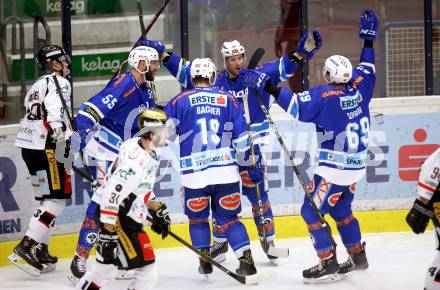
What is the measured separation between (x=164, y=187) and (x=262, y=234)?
1021 mm

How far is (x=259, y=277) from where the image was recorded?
748 centimetres

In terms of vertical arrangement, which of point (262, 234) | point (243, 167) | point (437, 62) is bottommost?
point (262, 234)

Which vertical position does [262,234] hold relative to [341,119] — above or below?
below

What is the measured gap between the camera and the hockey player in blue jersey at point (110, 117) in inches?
293

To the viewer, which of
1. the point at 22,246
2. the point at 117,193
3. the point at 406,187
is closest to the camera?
the point at 117,193

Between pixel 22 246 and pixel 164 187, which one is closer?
pixel 22 246

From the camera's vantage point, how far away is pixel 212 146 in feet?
23.9

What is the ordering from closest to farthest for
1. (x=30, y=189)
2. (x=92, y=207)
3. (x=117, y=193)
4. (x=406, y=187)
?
(x=117, y=193)
(x=92, y=207)
(x=30, y=189)
(x=406, y=187)

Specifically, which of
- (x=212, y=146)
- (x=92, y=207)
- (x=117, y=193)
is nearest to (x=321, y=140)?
(x=212, y=146)

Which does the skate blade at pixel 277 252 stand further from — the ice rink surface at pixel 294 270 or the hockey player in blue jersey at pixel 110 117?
the hockey player in blue jersey at pixel 110 117

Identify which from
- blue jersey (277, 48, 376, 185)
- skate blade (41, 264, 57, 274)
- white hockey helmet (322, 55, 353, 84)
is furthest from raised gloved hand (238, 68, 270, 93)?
skate blade (41, 264, 57, 274)

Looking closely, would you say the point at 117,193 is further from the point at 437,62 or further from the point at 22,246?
the point at 437,62

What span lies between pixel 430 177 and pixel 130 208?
5.13 ft

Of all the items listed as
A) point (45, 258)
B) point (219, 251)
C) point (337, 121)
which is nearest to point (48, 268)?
point (45, 258)
